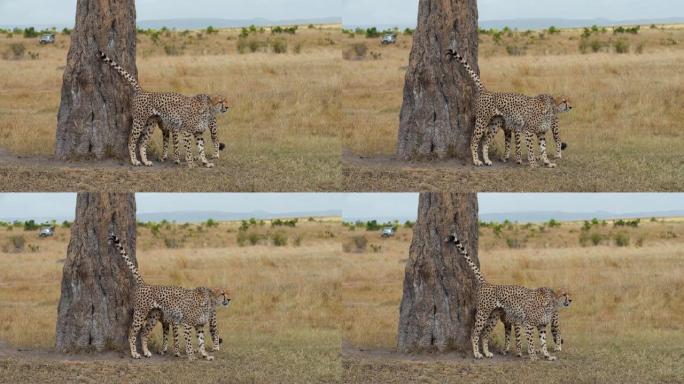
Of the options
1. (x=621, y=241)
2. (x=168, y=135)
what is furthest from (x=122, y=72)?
(x=621, y=241)

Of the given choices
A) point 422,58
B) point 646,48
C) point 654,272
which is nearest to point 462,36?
point 422,58

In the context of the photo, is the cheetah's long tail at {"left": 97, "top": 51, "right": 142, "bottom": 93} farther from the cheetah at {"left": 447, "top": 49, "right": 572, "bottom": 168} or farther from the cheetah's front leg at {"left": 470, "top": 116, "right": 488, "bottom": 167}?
the cheetah's front leg at {"left": 470, "top": 116, "right": 488, "bottom": 167}

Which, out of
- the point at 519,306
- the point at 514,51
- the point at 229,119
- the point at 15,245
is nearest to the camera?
the point at 519,306

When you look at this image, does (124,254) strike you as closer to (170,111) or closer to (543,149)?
(170,111)

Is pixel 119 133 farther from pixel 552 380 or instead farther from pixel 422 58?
pixel 552 380

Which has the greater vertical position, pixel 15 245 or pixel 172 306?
pixel 172 306

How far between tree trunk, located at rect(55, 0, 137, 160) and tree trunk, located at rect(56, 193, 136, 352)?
3.49 feet

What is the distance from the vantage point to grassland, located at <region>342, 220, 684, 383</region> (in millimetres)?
16234

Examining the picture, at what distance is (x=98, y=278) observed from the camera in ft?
55.1

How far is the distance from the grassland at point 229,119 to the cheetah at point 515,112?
256cm

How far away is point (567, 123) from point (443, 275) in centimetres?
721

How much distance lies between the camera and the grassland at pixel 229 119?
57.5ft

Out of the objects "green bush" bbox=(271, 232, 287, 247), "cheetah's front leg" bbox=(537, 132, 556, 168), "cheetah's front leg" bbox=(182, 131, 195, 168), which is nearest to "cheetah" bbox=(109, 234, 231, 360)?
"cheetah's front leg" bbox=(182, 131, 195, 168)

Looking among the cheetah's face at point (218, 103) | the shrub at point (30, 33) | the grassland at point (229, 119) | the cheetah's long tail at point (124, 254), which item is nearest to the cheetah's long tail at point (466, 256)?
the grassland at point (229, 119)
